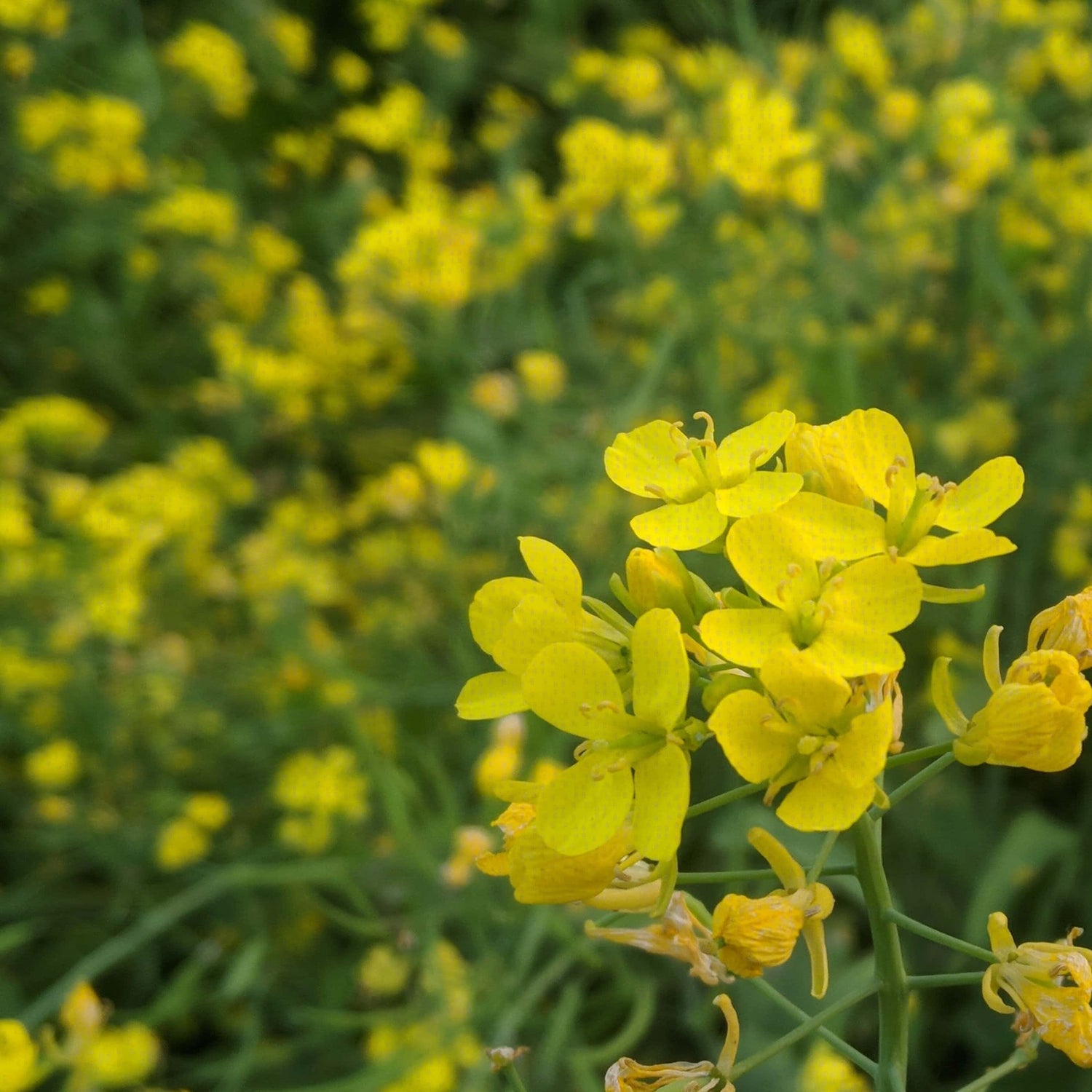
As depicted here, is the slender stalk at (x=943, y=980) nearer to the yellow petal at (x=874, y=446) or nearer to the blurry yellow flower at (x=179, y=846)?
the yellow petal at (x=874, y=446)

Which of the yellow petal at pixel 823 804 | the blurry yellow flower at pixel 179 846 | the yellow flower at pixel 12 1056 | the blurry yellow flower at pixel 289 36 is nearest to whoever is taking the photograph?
the yellow petal at pixel 823 804

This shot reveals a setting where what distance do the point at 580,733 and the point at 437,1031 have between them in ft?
2.35

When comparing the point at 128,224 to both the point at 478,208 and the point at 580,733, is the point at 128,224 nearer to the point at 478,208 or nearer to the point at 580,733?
the point at 478,208

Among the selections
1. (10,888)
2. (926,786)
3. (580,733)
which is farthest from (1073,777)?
(10,888)

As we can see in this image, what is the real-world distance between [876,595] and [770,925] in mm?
145

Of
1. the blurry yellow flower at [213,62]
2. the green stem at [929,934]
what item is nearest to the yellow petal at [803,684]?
the green stem at [929,934]

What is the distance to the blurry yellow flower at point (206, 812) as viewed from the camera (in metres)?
1.33

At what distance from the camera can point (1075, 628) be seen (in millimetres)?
489

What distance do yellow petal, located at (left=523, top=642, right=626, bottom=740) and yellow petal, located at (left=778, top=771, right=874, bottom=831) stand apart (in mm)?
80

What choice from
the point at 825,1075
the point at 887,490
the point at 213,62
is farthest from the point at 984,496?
the point at 213,62

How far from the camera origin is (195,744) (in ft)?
4.97

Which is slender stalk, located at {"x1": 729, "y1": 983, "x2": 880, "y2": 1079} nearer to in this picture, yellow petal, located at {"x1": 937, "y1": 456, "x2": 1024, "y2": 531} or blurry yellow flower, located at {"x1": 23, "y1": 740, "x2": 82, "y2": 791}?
yellow petal, located at {"x1": 937, "y1": 456, "x2": 1024, "y2": 531}

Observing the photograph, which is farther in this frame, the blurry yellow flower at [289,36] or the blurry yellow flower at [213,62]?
the blurry yellow flower at [289,36]

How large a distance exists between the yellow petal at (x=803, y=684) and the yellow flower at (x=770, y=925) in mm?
64
